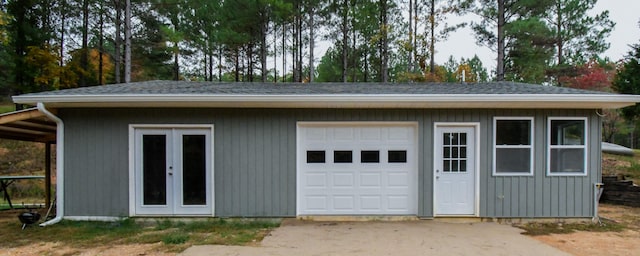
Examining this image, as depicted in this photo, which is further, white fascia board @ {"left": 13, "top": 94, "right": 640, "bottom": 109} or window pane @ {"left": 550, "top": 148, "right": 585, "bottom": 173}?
window pane @ {"left": 550, "top": 148, "right": 585, "bottom": 173}

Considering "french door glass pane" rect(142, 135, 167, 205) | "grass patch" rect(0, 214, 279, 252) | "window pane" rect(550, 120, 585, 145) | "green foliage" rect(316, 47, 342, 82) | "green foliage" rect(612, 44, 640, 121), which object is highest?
"green foliage" rect(316, 47, 342, 82)

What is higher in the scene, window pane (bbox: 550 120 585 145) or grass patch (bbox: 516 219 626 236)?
window pane (bbox: 550 120 585 145)

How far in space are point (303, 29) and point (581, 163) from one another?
13.6m

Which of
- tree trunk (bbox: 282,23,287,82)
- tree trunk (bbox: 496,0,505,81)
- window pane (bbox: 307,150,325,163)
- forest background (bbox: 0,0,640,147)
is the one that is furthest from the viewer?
tree trunk (bbox: 282,23,287,82)

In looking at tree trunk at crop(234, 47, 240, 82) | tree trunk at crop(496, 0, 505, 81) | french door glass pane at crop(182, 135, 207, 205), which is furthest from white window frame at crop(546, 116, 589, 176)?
tree trunk at crop(234, 47, 240, 82)

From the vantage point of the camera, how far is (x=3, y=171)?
12.2 m

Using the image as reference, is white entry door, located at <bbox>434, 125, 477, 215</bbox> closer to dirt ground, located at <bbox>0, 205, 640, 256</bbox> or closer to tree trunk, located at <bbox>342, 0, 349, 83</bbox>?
dirt ground, located at <bbox>0, 205, 640, 256</bbox>

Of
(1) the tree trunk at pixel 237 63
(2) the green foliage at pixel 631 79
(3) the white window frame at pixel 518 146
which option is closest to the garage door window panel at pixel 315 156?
(3) the white window frame at pixel 518 146

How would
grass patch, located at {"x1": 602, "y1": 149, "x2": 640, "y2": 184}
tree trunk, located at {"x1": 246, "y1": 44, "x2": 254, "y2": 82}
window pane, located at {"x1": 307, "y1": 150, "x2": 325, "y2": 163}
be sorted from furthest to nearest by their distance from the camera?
tree trunk, located at {"x1": 246, "y1": 44, "x2": 254, "y2": 82}
grass patch, located at {"x1": 602, "y1": 149, "x2": 640, "y2": 184}
window pane, located at {"x1": 307, "y1": 150, "x2": 325, "y2": 163}

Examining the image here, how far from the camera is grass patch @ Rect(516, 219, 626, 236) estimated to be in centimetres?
524

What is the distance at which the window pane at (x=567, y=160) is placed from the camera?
19.0 feet

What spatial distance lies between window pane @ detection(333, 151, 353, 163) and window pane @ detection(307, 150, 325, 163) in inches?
8.0

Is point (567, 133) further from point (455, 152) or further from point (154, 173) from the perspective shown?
point (154, 173)

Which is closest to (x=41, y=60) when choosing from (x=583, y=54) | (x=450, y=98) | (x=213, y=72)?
(x=213, y=72)
